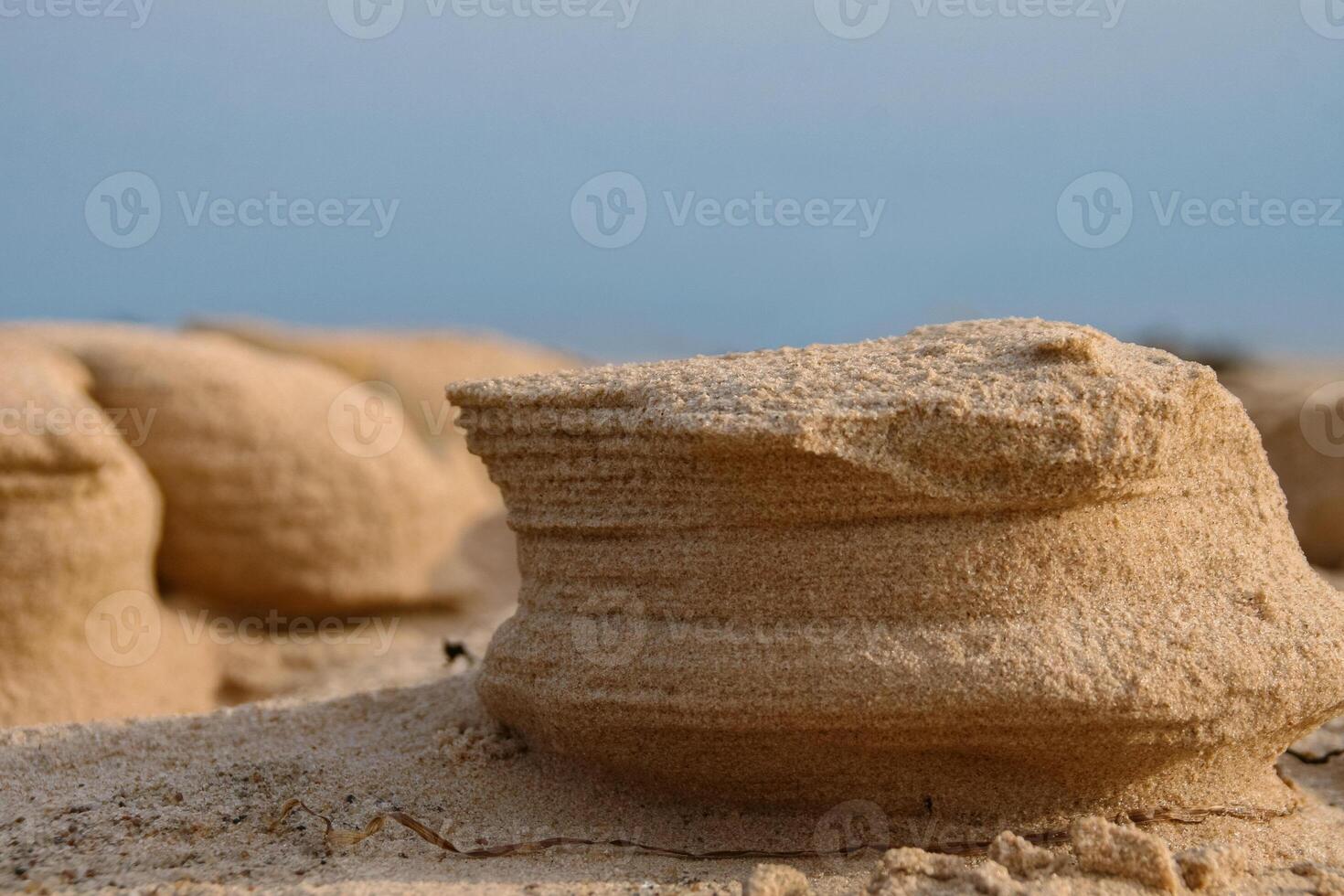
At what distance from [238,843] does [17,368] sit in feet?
13.3

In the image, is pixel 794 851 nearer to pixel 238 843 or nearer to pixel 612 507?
pixel 612 507

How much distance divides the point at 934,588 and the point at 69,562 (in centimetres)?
464

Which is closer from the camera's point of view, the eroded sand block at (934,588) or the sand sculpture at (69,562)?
the eroded sand block at (934,588)

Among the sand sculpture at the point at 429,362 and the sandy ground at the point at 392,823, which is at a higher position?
the sand sculpture at the point at 429,362

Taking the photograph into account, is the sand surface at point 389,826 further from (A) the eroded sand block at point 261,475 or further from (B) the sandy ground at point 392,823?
(A) the eroded sand block at point 261,475

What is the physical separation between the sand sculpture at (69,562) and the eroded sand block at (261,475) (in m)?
0.44

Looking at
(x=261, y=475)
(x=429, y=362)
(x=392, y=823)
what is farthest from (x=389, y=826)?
(x=429, y=362)

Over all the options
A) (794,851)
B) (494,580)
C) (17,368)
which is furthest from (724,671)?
(494,580)

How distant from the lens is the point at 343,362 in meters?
12.4

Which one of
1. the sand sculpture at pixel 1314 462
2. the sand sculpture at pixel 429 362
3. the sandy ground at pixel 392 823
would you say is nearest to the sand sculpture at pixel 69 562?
the sandy ground at pixel 392 823

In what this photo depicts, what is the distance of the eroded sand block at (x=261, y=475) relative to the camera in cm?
735

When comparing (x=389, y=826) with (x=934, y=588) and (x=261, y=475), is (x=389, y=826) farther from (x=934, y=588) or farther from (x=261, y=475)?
(x=261, y=475)

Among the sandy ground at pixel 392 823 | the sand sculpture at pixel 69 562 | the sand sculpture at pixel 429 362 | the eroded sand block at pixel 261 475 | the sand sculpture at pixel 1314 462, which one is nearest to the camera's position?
the sandy ground at pixel 392 823

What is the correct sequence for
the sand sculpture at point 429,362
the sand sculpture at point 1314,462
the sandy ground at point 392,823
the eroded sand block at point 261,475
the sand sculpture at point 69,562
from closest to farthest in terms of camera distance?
the sandy ground at point 392,823 < the sand sculpture at point 69,562 < the eroded sand block at point 261,475 < the sand sculpture at point 1314,462 < the sand sculpture at point 429,362
